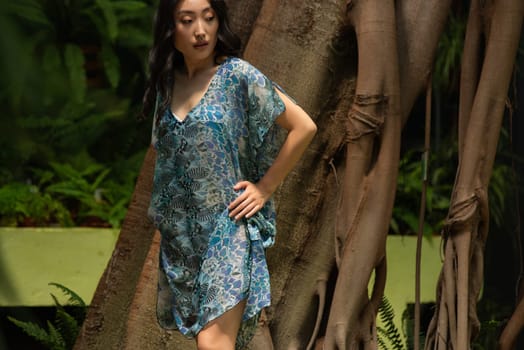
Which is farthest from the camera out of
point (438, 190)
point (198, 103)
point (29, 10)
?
point (438, 190)

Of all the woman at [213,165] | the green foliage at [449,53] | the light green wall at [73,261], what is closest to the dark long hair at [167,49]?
the woman at [213,165]

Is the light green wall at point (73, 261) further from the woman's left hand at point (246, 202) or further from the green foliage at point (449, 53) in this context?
the woman's left hand at point (246, 202)

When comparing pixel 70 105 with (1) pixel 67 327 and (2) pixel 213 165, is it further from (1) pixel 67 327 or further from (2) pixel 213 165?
(1) pixel 67 327

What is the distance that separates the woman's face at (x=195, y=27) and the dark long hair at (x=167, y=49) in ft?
0.06

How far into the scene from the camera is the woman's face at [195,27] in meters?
2.36

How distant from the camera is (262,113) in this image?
2408 millimetres

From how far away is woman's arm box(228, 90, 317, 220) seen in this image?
7.78 ft

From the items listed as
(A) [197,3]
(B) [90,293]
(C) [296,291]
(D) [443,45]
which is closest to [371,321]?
(C) [296,291]

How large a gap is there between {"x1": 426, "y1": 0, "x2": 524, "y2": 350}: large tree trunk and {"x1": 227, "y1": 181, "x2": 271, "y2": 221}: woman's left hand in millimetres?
1149

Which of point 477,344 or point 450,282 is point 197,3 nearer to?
point 450,282

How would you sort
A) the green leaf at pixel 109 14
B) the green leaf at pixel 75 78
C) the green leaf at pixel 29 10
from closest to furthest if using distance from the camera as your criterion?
1. the green leaf at pixel 29 10
2. the green leaf at pixel 75 78
3. the green leaf at pixel 109 14

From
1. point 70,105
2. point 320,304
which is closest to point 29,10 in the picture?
point 70,105

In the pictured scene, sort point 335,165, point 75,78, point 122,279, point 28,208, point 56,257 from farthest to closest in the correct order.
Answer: point 28,208, point 56,257, point 122,279, point 335,165, point 75,78

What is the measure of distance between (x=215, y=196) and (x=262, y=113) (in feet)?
0.82
